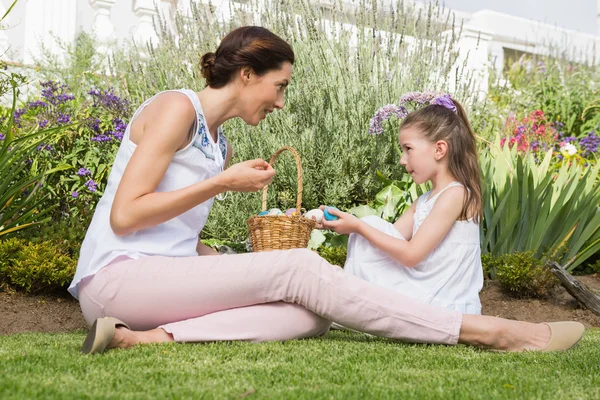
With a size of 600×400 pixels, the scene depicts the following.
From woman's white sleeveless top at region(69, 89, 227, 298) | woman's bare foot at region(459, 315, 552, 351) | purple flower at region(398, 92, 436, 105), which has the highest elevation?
woman's white sleeveless top at region(69, 89, 227, 298)

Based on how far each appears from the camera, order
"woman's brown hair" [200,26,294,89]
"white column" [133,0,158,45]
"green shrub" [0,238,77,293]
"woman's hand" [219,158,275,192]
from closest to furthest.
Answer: "woman's hand" [219,158,275,192]
"woman's brown hair" [200,26,294,89]
"green shrub" [0,238,77,293]
"white column" [133,0,158,45]

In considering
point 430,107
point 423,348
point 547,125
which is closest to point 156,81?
point 430,107

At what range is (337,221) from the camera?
9.34 feet

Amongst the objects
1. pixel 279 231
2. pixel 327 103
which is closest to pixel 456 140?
pixel 279 231

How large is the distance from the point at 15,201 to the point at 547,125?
5.58 metres

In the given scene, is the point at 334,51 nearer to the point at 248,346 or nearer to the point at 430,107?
the point at 430,107

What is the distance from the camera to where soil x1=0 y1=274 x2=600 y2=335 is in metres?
3.28

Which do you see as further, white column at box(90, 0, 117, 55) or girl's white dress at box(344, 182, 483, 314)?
white column at box(90, 0, 117, 55)

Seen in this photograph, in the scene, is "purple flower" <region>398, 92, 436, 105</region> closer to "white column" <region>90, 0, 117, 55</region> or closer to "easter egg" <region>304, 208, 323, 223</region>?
"easter egg" <region>304, 208, 323, 223</region>

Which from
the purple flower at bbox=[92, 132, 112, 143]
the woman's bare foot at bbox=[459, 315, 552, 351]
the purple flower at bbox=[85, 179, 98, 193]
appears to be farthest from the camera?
the purple flower at bbox=[92, 132, 112, 143]

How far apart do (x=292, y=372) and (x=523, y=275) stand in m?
2.18

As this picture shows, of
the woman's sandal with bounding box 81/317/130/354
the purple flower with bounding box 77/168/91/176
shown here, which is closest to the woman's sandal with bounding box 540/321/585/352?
the woman's sandal with bounding box 81/317/130/354

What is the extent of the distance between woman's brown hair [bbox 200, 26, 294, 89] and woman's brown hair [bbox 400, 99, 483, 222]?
74cm

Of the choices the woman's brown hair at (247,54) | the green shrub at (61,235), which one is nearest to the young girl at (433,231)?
the woman's brown hair at (247,54)
